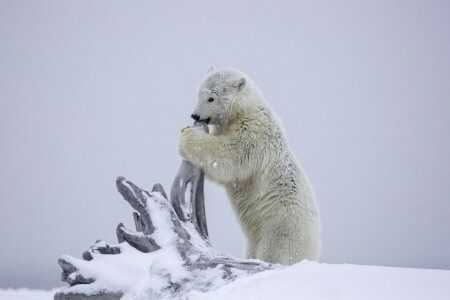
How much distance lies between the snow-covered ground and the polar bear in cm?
336

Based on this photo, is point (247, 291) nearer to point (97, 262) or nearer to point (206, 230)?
point (97, 262)

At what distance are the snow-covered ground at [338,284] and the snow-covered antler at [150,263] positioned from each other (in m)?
0.44

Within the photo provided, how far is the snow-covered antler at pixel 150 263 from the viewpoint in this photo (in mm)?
4078

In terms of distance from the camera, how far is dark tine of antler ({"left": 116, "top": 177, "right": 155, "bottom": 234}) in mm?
5188

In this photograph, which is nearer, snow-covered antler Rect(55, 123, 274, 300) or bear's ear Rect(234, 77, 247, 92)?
snow-covered antler Rect(55, 123, 274, 300)

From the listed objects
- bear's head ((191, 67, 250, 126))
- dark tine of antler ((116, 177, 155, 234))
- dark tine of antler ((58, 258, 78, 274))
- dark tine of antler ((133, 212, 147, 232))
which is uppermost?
bear's head ((191, 67, 250, 126))

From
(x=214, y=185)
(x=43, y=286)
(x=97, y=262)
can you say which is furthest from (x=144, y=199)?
(x=43, y=286)

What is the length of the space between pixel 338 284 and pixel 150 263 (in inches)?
68.6

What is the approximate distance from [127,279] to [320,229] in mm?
3897

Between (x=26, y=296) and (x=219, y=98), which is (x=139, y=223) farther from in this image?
(x=26, y=296)

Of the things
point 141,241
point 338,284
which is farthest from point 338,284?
point 141,241

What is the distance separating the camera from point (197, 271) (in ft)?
13.9

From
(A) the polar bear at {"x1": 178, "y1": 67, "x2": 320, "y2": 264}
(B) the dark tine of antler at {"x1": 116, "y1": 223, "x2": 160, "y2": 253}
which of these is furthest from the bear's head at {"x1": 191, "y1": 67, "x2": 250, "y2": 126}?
(B) the dark tine of antler at {"x1": 116, "y1": 223, "x2": 160, "y2": 253}

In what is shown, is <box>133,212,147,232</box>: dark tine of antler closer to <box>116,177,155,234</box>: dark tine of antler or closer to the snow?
<box>116,177,155,234</box>: dark tine of antler
